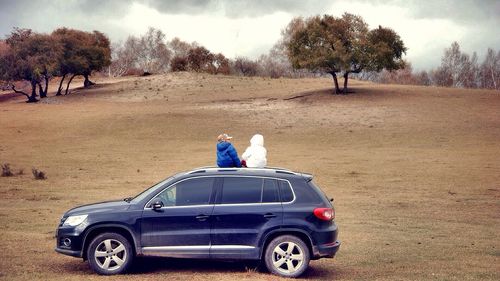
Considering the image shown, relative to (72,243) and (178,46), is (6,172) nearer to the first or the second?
(72,243)

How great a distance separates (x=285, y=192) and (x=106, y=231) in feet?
10.4

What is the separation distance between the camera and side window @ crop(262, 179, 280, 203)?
11414 mm

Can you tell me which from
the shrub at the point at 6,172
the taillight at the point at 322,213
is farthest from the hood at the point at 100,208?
the shrub at the point at 6,172

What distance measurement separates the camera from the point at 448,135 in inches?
1827

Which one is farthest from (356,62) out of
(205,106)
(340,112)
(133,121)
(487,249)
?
(487,249)

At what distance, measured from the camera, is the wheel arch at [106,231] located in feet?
36.9

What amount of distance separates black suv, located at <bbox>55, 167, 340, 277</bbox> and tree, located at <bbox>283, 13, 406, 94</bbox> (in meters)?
53.5

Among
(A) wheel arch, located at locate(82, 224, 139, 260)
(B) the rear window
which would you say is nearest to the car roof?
(B) the rear window

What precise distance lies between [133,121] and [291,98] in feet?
62.6

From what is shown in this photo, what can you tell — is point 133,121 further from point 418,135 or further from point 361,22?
point 361,22

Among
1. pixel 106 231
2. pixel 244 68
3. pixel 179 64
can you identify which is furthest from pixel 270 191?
pixel 244 68

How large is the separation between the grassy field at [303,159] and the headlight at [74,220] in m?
0.88

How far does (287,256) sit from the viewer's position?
11266 millimetres

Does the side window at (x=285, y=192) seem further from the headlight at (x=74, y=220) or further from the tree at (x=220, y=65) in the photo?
the tree at (x=220, y=65)
